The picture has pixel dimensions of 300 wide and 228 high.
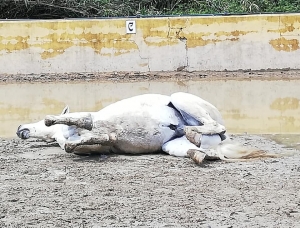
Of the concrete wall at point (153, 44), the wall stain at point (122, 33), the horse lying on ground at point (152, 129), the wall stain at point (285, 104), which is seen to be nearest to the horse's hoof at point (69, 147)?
the horse lying on ground at point (152, 129)

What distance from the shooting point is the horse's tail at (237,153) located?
20.7ft

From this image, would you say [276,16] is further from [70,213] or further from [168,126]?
[70,213]

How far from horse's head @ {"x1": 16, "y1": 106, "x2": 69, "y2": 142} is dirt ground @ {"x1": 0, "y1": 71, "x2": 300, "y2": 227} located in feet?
0.60

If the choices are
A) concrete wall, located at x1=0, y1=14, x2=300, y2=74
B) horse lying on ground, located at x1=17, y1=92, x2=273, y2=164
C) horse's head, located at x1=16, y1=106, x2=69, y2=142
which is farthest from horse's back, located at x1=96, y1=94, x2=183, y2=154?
concrete wall, located at x1=0, y1=14, x2=300, y2=74

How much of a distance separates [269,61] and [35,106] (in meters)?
7.59

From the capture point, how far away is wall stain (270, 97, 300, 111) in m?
10.5

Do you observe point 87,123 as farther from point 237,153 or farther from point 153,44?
point 153,44

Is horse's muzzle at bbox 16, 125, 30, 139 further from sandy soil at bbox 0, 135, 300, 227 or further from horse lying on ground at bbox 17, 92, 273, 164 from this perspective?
horse lying on ground at bbox 17, 92, 273, 164

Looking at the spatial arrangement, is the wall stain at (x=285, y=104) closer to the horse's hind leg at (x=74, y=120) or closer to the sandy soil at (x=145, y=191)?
the sandy soil at (x=145, y=191)

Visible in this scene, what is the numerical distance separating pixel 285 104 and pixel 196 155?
5.14 m

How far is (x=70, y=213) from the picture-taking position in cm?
451

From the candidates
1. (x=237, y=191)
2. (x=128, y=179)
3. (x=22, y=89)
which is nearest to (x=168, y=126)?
(x=128, y=179)

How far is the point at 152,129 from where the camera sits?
6.44 metres

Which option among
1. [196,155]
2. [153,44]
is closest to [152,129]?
[196,155]
